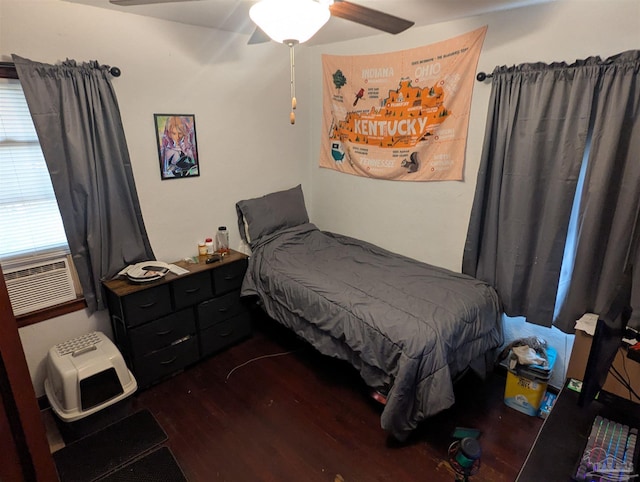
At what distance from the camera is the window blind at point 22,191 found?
81.3 inches

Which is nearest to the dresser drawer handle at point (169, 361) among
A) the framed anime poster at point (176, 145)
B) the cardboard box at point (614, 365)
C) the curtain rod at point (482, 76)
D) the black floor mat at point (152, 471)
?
the black floor mat at point (152, 471)

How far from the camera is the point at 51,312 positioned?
7.63ft

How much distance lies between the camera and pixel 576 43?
200 centimetres

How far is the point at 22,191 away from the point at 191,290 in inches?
44.7

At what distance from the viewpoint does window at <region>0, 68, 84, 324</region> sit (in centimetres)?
208

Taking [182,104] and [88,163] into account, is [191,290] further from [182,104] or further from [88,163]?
[182,104]

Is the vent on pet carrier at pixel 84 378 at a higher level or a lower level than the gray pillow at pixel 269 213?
lower

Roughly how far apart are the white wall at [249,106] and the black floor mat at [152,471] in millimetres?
953

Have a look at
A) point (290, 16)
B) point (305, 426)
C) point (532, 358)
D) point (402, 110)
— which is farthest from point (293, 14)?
point (532, 358)

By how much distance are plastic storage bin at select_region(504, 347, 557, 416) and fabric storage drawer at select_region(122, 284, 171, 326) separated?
7.39 ft

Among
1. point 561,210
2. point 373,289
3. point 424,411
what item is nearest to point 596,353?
point 424,411

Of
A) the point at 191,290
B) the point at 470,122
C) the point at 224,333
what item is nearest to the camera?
the point at 470,122

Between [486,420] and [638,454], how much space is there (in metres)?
1.25

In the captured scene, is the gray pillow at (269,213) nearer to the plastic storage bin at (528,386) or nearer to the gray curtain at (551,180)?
the gray curtain at (551,180)
